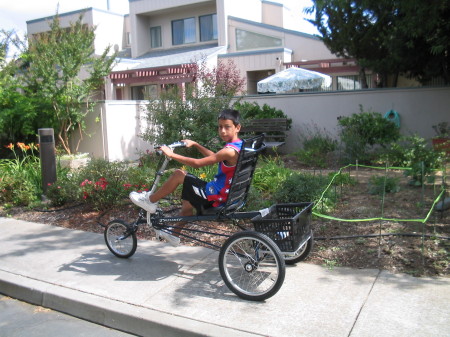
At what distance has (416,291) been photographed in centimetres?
390

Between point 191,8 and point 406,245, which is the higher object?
point 191,8

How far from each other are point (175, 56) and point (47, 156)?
1530 cm

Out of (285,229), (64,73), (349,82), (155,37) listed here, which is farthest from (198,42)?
(285,229)

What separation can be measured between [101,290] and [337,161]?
274 inches

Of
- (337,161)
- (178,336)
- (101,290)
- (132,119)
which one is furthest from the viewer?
(132,119)

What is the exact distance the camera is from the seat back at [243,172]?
13.9 feet

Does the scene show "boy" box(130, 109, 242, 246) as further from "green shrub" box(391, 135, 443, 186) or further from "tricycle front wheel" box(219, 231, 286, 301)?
"green shrub" box(391, 135, 443, 186)

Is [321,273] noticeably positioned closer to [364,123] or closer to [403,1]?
[403,1]

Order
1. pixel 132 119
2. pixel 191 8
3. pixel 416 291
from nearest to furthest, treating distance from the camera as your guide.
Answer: pixel 416 291 < pixel 132 119 < pixel 191 8

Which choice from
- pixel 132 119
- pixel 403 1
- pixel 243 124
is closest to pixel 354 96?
pixel 243 124

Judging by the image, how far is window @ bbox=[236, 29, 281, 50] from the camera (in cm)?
2023

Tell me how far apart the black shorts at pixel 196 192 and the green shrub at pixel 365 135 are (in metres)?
5.90

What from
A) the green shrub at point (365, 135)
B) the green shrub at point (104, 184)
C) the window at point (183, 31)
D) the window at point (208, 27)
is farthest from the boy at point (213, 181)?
the window at point (183, 31)

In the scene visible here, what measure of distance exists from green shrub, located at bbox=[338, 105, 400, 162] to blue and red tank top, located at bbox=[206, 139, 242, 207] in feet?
19.3
